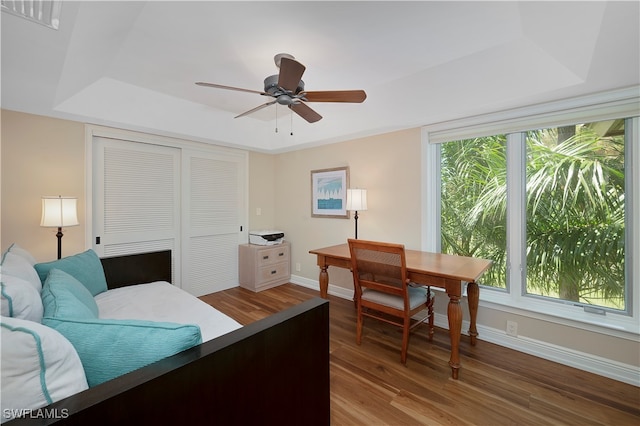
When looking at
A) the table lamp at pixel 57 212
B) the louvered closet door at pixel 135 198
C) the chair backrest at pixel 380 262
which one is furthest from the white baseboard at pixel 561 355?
the table lamp at pixel 57 212

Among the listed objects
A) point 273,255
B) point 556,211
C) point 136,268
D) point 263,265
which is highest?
point 556,211

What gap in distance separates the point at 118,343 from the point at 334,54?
2.21 meters

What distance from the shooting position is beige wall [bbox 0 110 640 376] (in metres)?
2.30

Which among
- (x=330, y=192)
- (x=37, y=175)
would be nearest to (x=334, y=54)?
(x=330, y=192)

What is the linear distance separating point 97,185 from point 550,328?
439 cm

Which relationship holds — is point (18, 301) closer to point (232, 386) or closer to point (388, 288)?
point (232, 386)

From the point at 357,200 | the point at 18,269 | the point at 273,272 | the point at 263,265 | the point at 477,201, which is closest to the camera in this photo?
the point at 18,269

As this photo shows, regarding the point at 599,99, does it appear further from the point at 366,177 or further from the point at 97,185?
the point at 97,185

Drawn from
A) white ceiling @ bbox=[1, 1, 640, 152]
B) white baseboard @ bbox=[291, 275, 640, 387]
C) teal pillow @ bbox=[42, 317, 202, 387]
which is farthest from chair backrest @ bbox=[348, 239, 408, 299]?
teal pillow @ bbox=[42, 317, 202, 387]

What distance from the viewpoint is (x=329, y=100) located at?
78.2 inches

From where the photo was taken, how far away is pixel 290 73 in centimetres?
161

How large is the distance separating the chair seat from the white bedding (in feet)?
3.76

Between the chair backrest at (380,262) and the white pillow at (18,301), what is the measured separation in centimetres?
182

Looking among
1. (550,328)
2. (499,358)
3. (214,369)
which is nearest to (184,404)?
(214,369)
